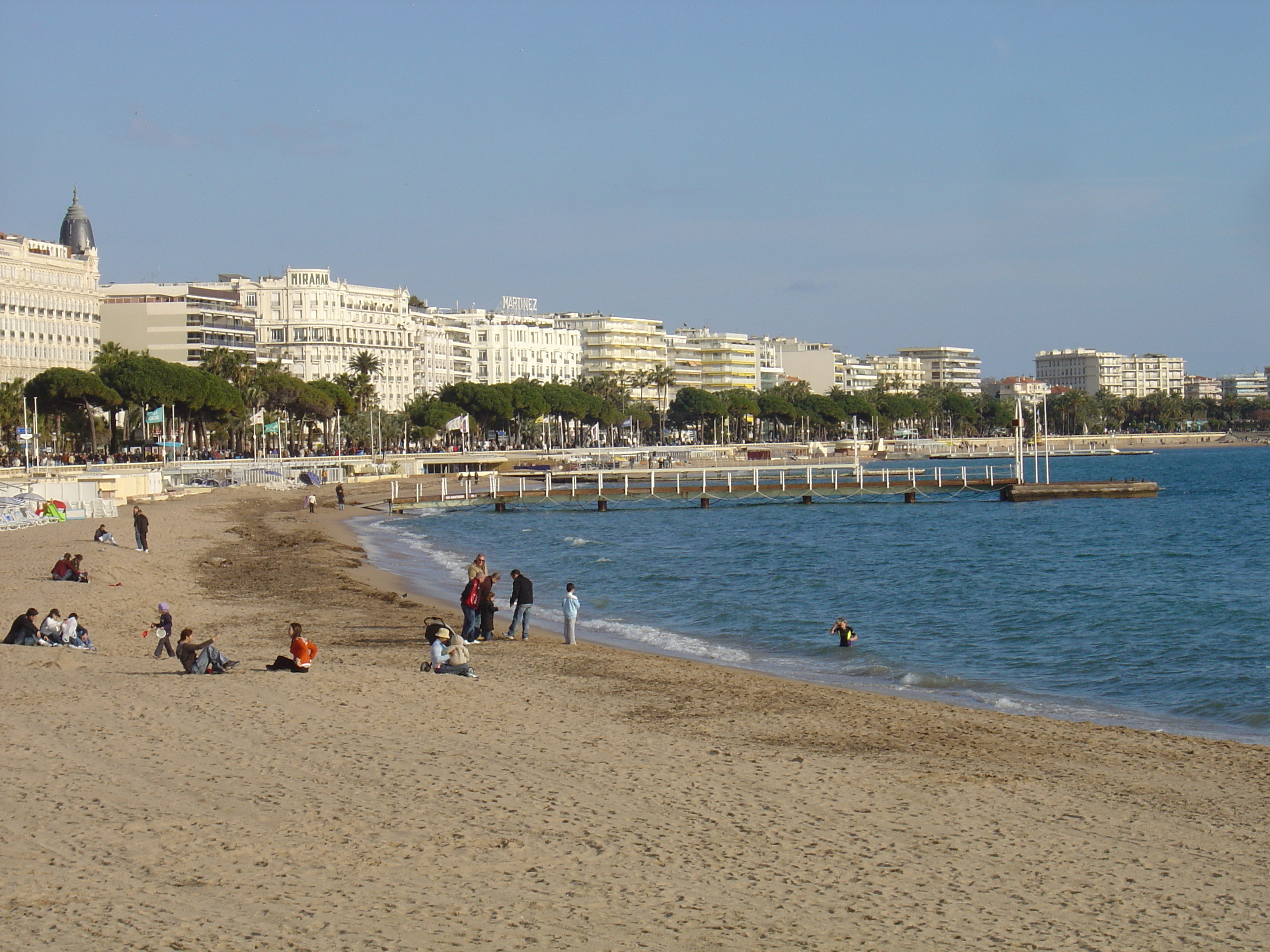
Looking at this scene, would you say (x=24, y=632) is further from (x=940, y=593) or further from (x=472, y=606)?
(x=940, y=593)

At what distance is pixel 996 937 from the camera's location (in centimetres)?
832

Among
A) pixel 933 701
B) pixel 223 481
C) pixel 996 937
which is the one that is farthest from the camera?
pixel 223 481

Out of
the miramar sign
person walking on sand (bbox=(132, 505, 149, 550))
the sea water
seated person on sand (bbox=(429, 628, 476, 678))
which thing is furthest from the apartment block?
seated person on sand (bbox=(429, 628, 476, 678))

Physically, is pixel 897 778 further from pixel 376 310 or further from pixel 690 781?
pixel 376 310

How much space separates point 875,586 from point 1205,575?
10.1 m

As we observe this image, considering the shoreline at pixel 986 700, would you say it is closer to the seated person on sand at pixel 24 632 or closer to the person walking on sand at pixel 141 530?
the seated person on sand at pixel 24 632

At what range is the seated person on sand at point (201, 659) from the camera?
17.3 meters

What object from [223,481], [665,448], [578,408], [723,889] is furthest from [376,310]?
[723,889]

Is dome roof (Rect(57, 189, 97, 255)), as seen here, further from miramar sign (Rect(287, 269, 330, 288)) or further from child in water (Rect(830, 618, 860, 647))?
child in water (Rect(830, 618, 860, 647))

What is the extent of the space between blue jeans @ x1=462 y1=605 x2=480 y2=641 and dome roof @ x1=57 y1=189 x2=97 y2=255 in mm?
141024

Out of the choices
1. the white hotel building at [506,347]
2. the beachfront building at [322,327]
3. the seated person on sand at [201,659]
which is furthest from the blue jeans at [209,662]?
the white hotel building at [506,347]

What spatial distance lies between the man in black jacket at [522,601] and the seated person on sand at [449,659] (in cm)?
355

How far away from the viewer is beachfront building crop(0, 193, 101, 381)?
111000 millimetres

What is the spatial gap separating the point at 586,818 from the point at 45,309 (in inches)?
4628
